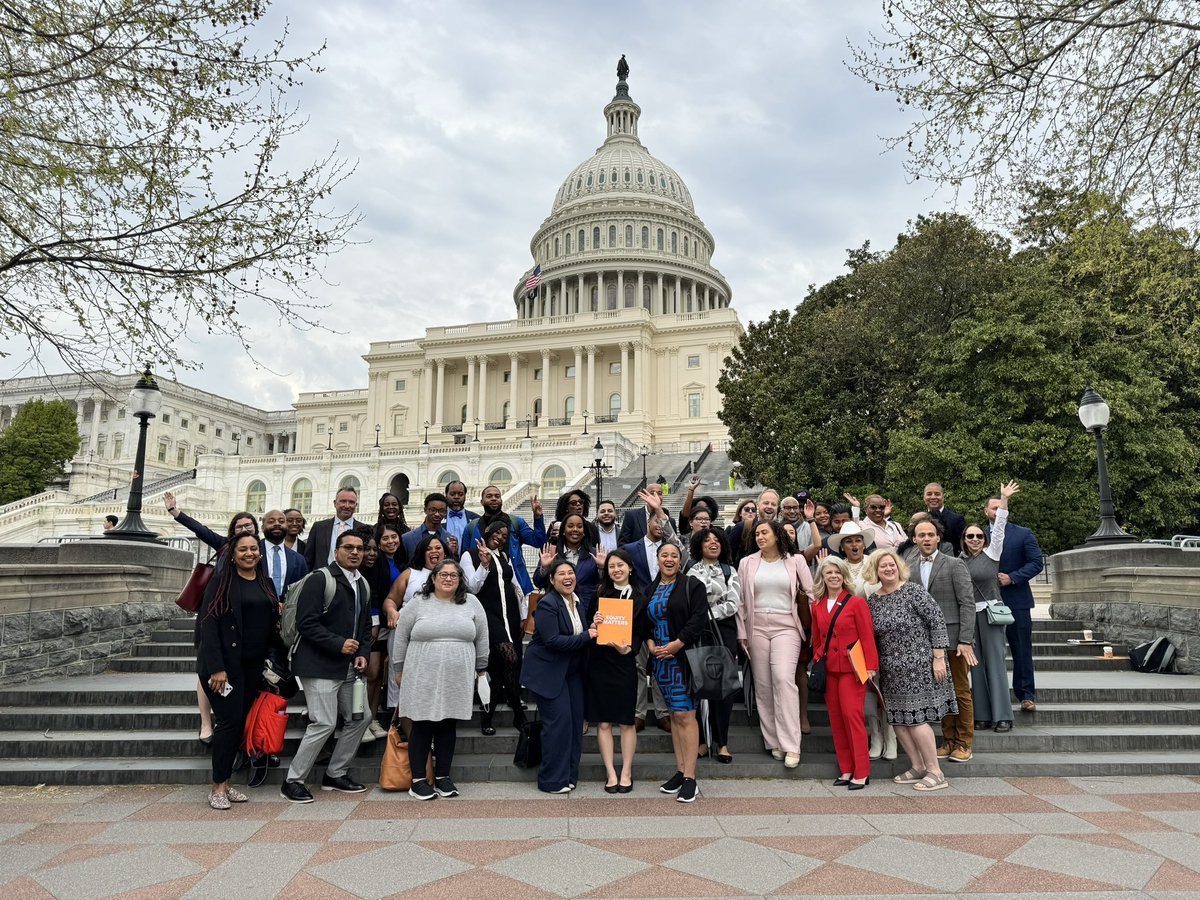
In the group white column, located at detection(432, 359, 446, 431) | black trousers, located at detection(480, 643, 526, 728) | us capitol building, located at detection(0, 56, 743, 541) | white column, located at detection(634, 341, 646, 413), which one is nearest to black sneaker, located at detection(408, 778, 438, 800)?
black trousers, located at detection(480, 643, 526, 728)

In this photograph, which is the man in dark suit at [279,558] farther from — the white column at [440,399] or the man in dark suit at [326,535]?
the white column at [440,399]

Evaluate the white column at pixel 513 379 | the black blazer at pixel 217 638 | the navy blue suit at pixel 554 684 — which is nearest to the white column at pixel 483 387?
the white column at pixel 513 379

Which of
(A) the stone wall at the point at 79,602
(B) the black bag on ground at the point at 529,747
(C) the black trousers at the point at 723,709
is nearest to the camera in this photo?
(B) the black bag on ground at the point at 529,747

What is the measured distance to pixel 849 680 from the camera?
6.74 metres

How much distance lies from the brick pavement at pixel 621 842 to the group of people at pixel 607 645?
0.40 metres

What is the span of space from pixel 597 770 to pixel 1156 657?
25.8 ft

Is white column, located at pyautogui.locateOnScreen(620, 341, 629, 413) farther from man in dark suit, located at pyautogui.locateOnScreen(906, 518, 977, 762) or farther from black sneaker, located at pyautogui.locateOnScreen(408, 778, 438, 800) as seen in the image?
black sneaker, located at pyautogui.locateOnScreen(408, 778, 438, 800)

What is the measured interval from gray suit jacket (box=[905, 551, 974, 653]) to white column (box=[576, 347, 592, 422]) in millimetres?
68008

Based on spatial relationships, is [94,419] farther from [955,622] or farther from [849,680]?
[955,622]

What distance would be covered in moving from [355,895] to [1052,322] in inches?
852

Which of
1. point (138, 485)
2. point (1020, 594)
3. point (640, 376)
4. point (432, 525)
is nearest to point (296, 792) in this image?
point (432, 525)

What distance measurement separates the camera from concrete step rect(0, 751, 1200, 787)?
22.6 ft

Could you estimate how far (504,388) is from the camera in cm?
8050

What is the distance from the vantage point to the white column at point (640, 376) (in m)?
73.2
